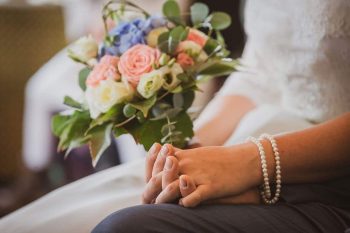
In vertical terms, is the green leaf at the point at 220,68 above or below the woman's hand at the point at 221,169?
above

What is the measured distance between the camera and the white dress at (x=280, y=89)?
1044 mm

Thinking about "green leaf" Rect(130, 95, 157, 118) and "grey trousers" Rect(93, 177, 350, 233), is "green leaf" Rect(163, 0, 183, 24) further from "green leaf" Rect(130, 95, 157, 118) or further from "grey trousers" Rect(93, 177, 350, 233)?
"grey trousers" Rect(93, 177, 350, 233)

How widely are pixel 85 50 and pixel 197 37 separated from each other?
236 mm

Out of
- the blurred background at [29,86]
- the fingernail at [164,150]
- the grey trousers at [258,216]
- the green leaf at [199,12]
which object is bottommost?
the blurred background at [29,86]

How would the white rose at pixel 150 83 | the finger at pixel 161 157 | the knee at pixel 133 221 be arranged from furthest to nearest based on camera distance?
the white rose at pixel 150 83
the finger at pixel 161 157
the knee at pixel 133 221

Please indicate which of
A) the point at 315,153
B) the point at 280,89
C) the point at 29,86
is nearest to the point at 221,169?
the point at 315,153

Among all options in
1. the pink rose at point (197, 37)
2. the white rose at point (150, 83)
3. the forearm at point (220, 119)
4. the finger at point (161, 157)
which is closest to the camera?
the finger at point (161, 157)

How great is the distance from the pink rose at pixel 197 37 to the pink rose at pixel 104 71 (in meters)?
0.16

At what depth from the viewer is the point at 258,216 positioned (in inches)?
33.1

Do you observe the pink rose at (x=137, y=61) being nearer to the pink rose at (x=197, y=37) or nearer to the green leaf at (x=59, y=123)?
the pink rose at (x=197, y=37)

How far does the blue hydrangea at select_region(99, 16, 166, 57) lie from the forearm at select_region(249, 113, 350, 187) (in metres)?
0.35

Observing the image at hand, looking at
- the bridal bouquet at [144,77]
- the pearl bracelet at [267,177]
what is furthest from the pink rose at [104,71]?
the pearl bracelet at [267,177]

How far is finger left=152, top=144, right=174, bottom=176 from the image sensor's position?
2.90ft

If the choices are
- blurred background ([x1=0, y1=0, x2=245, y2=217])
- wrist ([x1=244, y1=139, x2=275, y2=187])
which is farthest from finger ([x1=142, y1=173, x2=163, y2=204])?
Answer: blurred background ([x1=0, y1=0, x2=245, y2=217])
